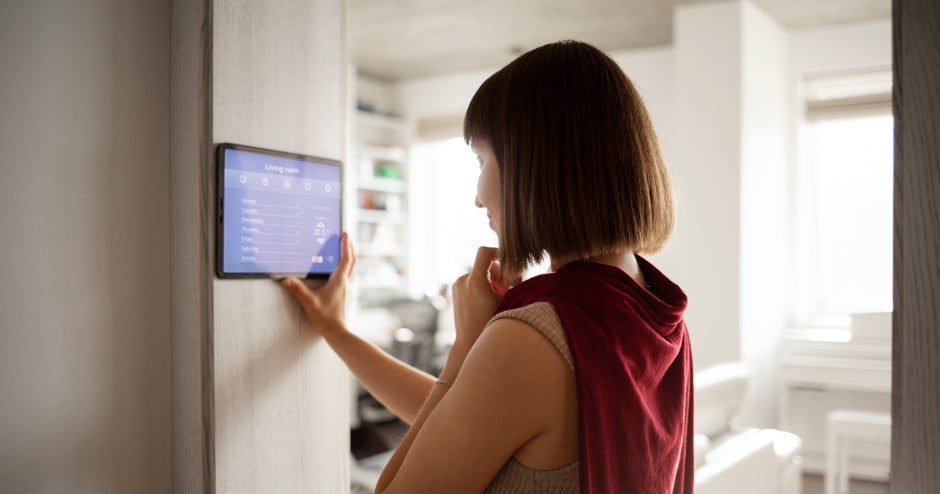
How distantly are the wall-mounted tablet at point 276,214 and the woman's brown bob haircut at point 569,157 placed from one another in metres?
0.38

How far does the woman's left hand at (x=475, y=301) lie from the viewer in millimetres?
826

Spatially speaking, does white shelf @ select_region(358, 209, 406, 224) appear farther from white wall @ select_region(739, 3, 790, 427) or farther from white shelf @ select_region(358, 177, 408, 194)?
white wall @ select_region(739, 3, 790, 427)

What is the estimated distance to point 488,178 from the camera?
2.48ft

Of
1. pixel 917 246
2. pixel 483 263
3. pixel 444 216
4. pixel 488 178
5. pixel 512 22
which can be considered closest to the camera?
pixel 917 246

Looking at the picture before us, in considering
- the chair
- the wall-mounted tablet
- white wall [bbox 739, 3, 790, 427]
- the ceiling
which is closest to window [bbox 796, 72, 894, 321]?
white wall [bbox 739, 3, 790, 427]

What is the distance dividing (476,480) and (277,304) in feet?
1.61

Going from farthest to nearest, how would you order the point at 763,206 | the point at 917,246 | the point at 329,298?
the point at 763,206, the point at 329,298, the point at 917,246

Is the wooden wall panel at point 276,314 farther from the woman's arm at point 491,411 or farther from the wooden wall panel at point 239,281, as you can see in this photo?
the woman's arm at point 491,411

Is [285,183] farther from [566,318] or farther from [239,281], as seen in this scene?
[566,318]

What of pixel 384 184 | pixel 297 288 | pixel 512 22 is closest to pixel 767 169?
pixel 512 22

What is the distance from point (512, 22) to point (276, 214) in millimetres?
4171

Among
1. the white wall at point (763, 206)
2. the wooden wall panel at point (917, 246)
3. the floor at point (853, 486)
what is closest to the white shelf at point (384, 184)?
the white wall at point (763, 206)

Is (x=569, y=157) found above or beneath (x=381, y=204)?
beneath

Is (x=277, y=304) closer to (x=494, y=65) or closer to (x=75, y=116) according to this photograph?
(x=75, y=116)
